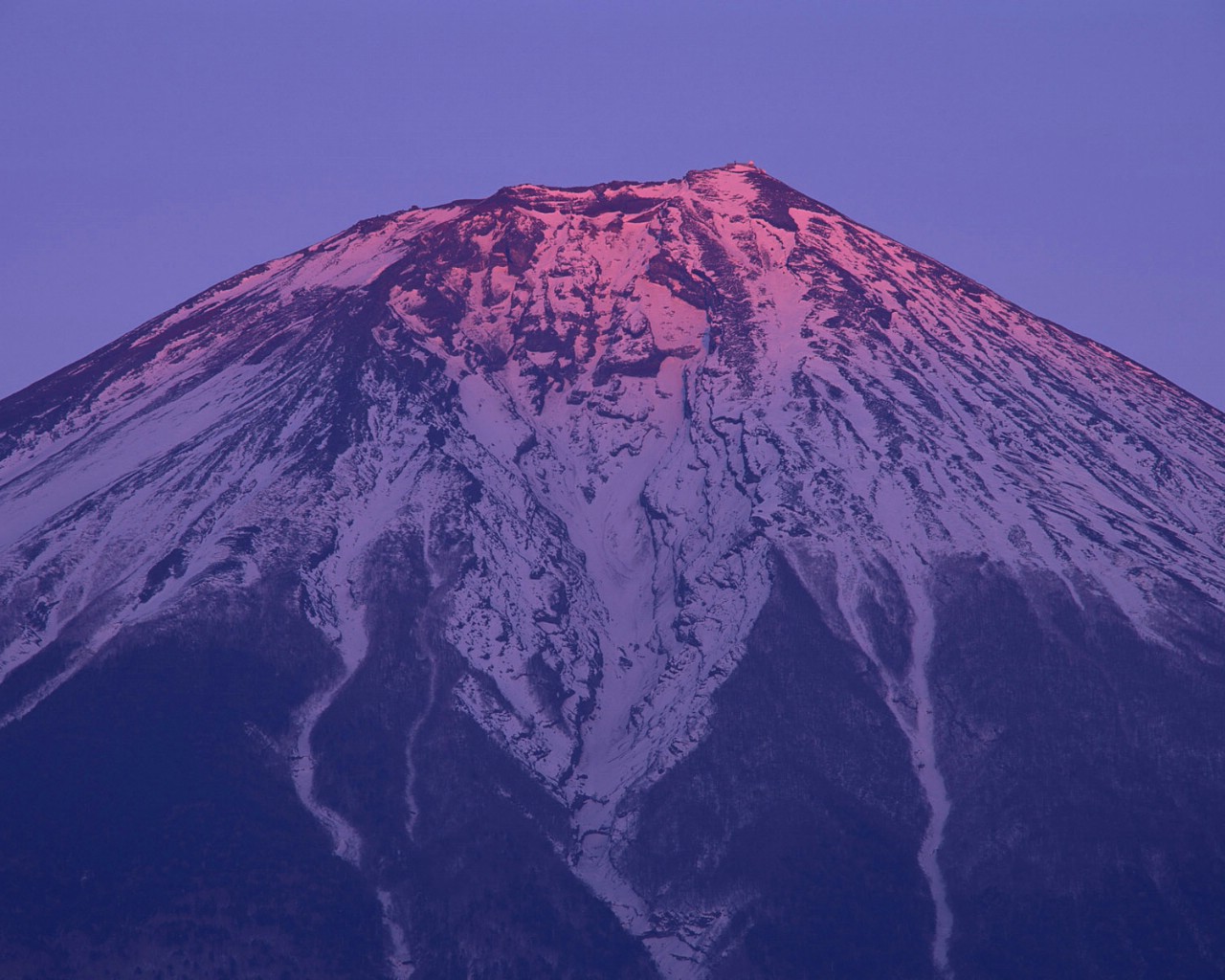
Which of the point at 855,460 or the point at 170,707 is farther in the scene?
the point at 855,460

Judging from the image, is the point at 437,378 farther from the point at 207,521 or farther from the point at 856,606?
the point at 856,606

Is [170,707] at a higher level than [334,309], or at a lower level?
lower

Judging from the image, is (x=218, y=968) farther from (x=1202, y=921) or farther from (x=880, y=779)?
(x=1202, y=921)

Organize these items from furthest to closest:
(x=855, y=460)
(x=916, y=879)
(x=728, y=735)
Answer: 1. (x=855, y=460)
2. (x=728, y=735)
3. (x=916, y=879)

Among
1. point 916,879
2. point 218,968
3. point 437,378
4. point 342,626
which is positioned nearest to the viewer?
point 218,968

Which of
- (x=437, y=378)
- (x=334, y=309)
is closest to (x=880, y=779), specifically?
(x=437, y=378)

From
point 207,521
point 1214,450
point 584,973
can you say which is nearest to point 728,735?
point 584,973

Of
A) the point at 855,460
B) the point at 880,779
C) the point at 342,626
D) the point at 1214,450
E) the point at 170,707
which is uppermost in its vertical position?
the point at 1214,450
